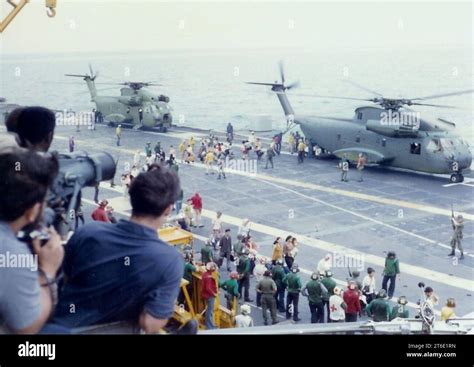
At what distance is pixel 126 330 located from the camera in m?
3.36

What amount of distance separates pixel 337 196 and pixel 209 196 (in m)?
5.30

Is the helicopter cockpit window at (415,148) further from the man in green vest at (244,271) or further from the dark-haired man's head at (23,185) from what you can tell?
the dark-haired man's head at (23,185)

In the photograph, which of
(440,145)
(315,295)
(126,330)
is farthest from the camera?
(440,145)

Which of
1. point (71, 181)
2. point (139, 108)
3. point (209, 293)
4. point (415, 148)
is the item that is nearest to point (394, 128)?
point (415, 148)

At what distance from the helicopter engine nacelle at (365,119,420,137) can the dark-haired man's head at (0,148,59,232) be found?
2573 centimetres

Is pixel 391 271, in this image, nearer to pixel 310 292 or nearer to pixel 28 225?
pixel 310 292

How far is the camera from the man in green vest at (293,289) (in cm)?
1270

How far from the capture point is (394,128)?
2748 centimetres

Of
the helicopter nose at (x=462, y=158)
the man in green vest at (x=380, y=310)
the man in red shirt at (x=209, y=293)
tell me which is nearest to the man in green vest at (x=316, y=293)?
the man in green vest at (x=380, y=310)

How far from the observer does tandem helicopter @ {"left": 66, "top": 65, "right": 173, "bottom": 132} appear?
135 feet

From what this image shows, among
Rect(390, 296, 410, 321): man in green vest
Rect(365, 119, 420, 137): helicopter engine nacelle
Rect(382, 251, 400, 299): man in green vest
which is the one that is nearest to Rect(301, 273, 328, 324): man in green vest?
Rect(390, 296, 410, 321): man in green vest

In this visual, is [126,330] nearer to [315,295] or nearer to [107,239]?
[107,239]
